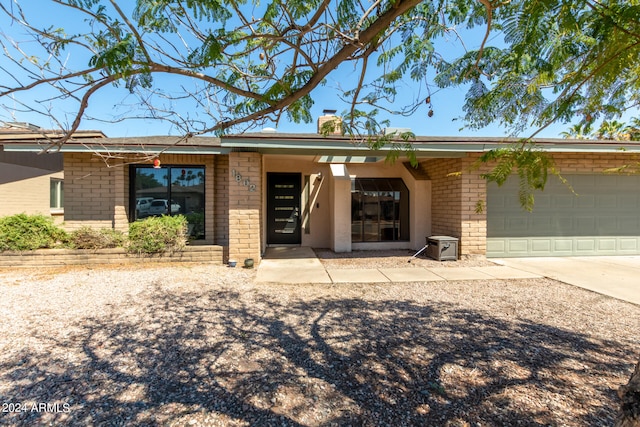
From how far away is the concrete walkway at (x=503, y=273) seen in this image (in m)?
6.36

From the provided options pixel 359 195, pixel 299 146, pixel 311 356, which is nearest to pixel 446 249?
pixel 359 195

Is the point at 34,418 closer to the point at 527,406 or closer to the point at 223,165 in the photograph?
the point at 527,406

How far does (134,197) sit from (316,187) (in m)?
6.16

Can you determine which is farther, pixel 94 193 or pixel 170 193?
pixel 170 193

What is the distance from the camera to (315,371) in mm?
3023

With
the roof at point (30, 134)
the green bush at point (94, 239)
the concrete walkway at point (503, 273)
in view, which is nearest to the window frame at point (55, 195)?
the roof at point (30, 134)

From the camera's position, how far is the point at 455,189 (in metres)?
9.02

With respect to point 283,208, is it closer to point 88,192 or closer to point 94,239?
point 94,239

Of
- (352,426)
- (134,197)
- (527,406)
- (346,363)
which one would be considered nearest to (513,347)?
(527,406)

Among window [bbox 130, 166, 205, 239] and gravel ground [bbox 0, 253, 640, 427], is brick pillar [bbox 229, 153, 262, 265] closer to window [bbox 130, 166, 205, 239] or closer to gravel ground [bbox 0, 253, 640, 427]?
window [bbox 130, 166, 205, 239]

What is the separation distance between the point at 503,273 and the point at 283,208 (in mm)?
7561

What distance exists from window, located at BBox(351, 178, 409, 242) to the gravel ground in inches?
223

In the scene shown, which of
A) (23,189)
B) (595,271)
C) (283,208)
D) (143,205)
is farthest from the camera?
(283,208)

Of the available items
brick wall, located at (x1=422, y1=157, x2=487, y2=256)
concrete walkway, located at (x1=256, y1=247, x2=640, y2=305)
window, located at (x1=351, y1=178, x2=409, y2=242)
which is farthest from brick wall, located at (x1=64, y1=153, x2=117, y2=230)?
Result: brick wall, located at (x1=422, y1=157, x2=487, y2=256)
